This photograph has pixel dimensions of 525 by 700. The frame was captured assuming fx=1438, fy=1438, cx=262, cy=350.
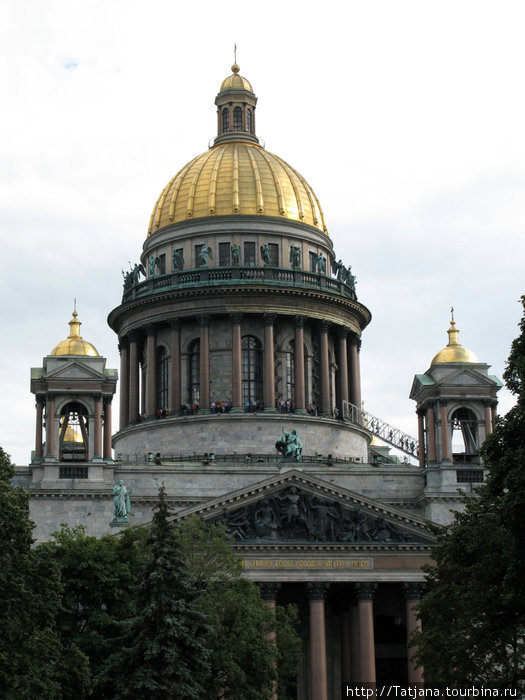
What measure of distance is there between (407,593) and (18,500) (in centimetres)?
2679

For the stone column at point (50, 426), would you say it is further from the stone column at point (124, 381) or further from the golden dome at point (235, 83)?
the golden dome at point (235, 83)

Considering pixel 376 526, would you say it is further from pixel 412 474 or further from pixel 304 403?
pixel 304 403

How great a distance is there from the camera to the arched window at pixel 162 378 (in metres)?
86.5

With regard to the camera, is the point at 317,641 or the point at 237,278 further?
the point at 237,278

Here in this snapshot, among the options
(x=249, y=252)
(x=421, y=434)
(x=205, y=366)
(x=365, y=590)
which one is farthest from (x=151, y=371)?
(x=365, y=590)

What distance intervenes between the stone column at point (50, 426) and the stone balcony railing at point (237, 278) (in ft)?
49.5

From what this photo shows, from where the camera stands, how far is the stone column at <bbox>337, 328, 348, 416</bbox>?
8762cm

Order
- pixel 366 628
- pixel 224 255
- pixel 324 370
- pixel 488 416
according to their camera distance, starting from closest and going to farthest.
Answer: pixel 366 628 → pixel 488 416 → pixel 324 370 → pixel 224 255

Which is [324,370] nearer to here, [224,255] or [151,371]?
[224,255]

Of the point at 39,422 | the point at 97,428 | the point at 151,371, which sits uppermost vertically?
the point at 151,371

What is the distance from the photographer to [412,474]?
75812mm

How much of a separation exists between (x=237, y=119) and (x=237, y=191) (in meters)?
8.45

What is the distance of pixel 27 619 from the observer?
46.2 metres

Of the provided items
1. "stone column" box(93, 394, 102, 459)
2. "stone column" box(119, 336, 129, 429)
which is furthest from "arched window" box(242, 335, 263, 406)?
"stone column" box(93, 394, 102, 459)
